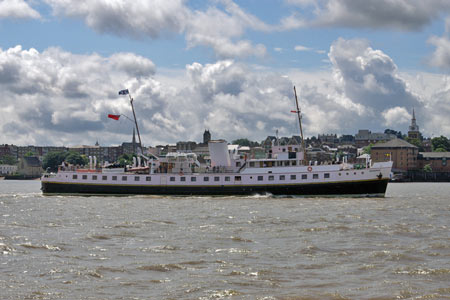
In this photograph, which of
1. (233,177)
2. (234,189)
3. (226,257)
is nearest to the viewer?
(226,257)

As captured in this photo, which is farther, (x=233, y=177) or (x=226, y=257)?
(x=233, y=177)

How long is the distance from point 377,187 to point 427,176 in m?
139

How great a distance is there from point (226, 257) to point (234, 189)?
3746 centimetres

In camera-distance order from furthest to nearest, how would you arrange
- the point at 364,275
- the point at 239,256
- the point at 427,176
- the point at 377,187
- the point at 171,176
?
the point at 427,176, the point at 171,176, the point at 377,187, the point at 239,256, the point at 364,275

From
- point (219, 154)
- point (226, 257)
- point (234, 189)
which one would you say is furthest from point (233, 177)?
point (226, 257)

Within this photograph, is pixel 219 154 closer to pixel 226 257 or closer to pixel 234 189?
pixel 234 189

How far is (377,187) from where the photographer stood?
56250mm

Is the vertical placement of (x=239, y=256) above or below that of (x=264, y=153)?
below

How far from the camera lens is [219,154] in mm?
62688

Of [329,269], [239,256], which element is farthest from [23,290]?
[329,269]

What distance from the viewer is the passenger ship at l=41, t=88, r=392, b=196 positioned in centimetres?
5609

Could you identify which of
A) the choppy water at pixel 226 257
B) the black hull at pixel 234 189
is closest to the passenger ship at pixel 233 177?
the black hull at pixel 234 189

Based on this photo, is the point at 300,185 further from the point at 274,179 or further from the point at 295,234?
the point at 295,234

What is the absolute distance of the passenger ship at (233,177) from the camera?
56094 millimetres
